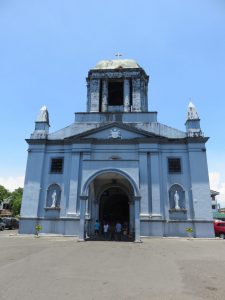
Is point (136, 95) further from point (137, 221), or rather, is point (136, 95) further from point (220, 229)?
point (220, 229)

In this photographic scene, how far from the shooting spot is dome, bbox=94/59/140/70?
28.4 meters

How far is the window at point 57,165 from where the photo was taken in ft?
77.7

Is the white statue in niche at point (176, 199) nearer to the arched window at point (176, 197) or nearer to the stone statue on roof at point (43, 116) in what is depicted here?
the arched window at point (176, 197)

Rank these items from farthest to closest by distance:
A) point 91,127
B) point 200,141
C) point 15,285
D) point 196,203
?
point 91,127 < point 200,141 < point 196,203 < point 15,285

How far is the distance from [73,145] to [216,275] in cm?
1822

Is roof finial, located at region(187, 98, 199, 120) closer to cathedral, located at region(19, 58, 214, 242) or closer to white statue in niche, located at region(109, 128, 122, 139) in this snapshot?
cathedral, located at region(19, 58, 214, 242)

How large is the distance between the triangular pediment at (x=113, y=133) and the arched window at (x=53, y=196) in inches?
192

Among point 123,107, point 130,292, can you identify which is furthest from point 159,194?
point 130,292

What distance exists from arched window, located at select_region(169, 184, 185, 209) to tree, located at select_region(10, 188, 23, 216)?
4892cm

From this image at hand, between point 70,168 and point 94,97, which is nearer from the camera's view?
point 70,168

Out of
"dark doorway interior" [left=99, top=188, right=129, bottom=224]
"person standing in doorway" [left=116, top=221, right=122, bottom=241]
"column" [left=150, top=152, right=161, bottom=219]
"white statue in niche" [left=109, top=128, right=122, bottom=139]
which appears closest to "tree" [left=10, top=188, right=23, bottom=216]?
"dark doorway interior" [left=99, top=188, right=129, bottom=224]

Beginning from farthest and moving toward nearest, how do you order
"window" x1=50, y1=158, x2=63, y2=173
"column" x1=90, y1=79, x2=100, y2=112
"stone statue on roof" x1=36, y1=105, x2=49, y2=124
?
"column" x1=90, y1=79, x2=100, y2=112 → "stone statue on roof" x1=36, y1=105, x2=49, y2=124 → "window" x1=50, y1=158, x2=63, y2=173

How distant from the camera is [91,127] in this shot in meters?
25.3

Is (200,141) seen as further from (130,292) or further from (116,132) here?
(130,292)
